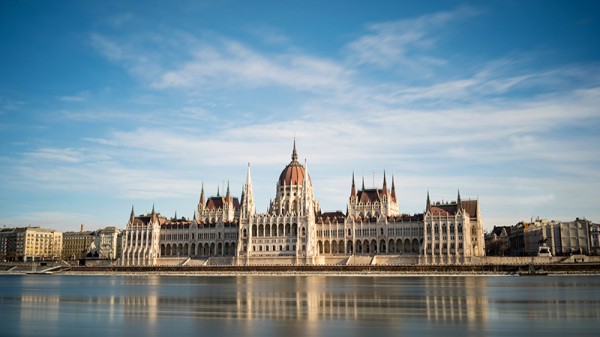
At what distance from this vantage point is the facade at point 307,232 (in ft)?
430

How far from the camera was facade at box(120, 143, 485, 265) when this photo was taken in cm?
13100

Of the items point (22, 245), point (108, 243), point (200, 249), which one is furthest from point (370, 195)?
point (22, 245)

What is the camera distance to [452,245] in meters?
129

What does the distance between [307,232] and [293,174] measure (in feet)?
65.7

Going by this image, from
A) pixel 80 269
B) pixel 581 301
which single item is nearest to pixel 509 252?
pixel 80 269

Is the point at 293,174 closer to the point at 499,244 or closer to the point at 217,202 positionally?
the point at 217,202

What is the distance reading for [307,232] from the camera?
138 m

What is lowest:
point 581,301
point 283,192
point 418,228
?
point 581,301

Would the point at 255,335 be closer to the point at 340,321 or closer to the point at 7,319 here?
the point at 340,321

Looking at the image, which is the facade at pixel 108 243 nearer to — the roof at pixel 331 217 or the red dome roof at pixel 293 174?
the red dome roof at pixel 293 174

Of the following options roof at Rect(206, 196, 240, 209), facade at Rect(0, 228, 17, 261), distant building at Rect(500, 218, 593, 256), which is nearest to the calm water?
distant building at Rect(500, 218, 593, 256)

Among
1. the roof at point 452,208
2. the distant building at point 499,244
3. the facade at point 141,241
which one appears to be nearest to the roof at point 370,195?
the roof at point 452,208

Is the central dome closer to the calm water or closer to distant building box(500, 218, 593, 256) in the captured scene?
distant building box(500, 218, 593, 256)

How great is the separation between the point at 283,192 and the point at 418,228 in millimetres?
33372
